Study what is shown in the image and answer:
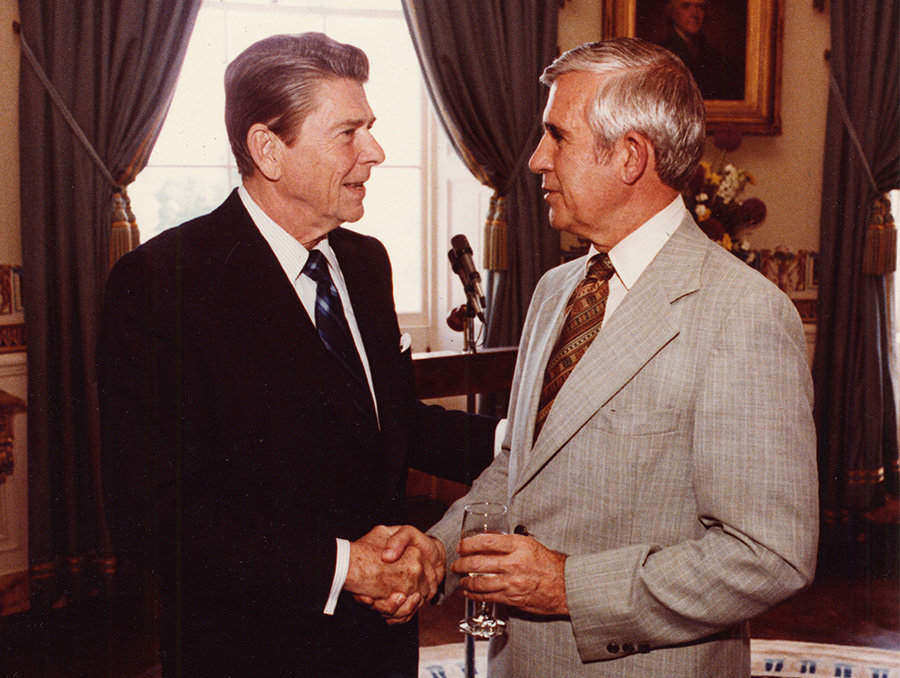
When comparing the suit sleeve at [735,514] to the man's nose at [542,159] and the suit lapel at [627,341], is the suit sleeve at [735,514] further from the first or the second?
the man's nose at [542,159]

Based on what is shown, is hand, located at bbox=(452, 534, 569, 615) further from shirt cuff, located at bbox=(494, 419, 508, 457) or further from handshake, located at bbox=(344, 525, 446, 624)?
shirt cuff, located at bbox=(494, 419, 508, 457)

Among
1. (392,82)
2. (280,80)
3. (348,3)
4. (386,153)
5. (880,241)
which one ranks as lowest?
(880,241)

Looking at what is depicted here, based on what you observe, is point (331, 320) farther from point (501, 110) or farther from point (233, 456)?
point (501, 110)

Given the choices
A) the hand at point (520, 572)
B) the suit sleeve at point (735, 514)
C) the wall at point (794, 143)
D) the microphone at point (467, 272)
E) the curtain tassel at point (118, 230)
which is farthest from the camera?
the wall at point (794, 143)

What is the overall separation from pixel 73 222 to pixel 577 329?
10.7 ft

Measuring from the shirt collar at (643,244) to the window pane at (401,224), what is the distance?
362 centimetres

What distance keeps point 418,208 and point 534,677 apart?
158 inches

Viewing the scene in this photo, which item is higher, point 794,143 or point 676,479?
point 794,143

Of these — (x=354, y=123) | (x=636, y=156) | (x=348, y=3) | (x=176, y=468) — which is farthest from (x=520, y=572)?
(x=348, y=3)

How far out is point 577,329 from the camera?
1.79m

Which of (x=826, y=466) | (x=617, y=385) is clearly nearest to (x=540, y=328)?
(x=617, y=385)

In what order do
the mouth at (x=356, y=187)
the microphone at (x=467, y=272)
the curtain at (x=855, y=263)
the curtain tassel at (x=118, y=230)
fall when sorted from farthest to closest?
the curtain at (x=855, y=263), the curtain tassel at (x=118, y=230), the microphone at (x=467, y=272), the mouth at (x=356, y=187)

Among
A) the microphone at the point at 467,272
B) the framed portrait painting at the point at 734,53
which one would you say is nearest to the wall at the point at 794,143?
the framed portrait painting at the point at 734,53

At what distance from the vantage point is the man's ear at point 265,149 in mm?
1938
